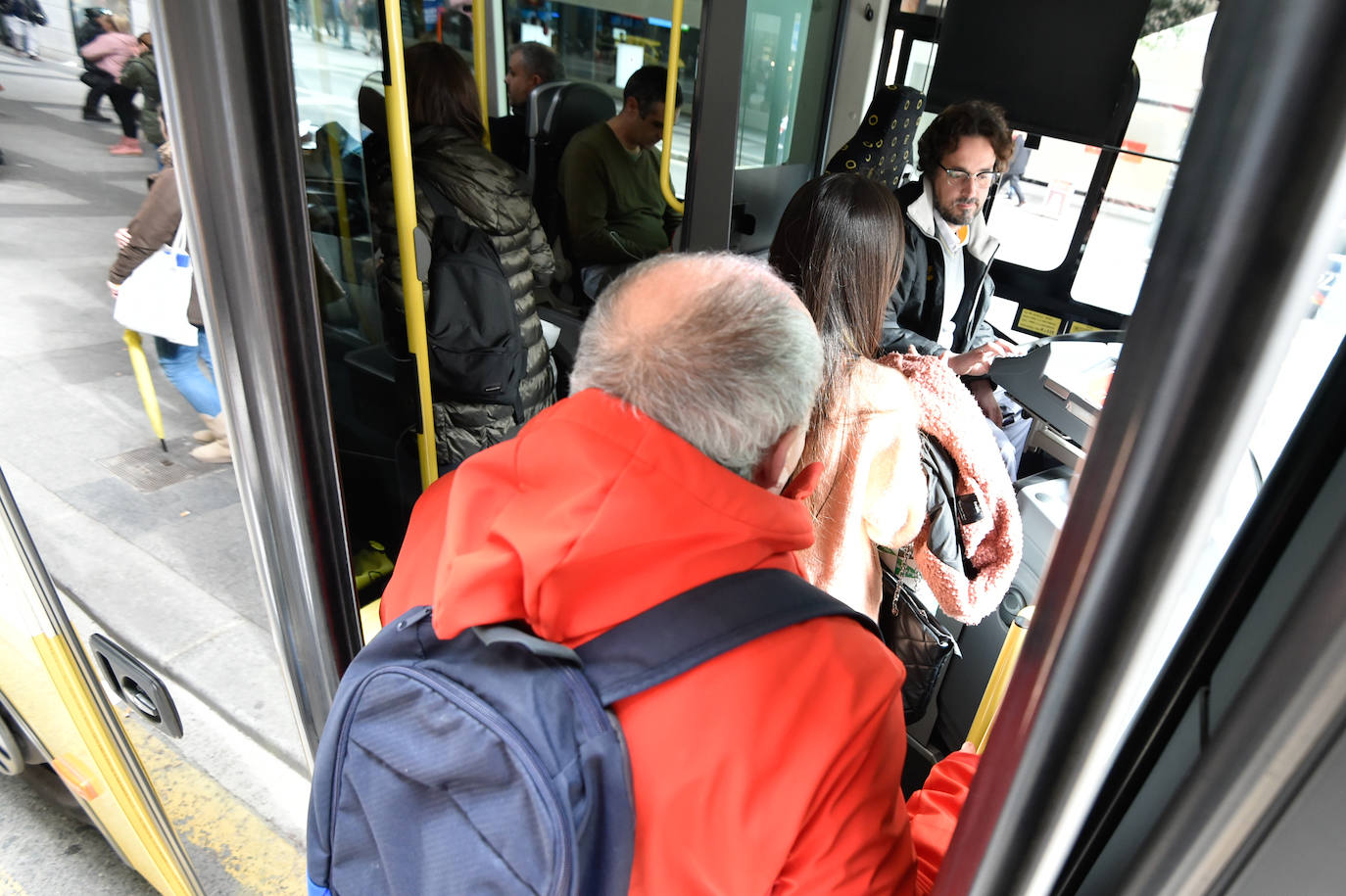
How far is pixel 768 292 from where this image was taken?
0.93m

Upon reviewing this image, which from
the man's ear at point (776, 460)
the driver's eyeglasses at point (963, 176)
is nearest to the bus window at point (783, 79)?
the driver's eyeglasses at point (963, 176)

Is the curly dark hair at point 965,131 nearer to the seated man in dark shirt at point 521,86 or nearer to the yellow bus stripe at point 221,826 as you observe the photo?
the seated man in dark shirt at point 521,86

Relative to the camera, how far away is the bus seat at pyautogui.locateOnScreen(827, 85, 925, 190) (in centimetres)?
285

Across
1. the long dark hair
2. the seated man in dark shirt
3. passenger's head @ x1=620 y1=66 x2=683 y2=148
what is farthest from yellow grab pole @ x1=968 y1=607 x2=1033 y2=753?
the seated man in dark shirt

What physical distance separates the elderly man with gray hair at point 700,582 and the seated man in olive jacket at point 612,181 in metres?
2.76

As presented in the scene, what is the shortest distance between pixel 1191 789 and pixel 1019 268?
10.4 ft

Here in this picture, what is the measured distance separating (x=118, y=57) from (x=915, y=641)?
1835mm

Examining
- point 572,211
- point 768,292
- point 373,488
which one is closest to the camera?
point 768,292

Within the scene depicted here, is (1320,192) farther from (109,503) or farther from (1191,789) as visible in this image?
(109,503)

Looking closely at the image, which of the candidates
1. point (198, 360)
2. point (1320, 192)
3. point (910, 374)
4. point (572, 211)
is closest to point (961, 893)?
point (1320, 192)

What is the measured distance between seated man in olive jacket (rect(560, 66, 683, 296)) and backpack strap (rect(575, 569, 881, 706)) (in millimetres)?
2872

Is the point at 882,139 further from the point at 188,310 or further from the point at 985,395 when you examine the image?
the point at 188,310

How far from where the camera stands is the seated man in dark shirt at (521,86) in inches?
158

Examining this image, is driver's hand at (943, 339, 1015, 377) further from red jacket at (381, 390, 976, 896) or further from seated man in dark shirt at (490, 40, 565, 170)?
seated man in dark shirt at (490, 40, 565, 170)
